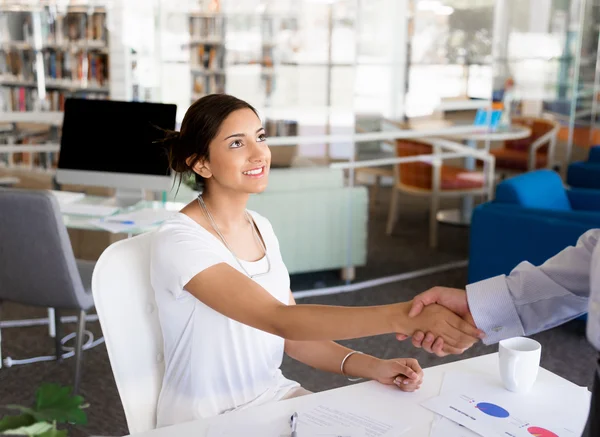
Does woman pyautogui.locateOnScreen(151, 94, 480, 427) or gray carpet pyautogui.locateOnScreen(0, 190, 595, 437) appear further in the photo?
gray carpet pyautogui.locateOnScreen(0, 190, 595, 437)

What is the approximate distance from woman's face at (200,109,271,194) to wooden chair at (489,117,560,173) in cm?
521

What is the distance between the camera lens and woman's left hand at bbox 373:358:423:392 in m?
1.52

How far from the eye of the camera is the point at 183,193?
449 cm

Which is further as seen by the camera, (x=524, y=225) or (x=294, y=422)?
(x=524, y=225)

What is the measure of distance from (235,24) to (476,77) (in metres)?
1.80

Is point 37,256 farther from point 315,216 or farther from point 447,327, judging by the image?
point 315,216

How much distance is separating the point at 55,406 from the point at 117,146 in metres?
3.08

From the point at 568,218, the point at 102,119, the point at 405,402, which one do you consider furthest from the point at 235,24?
the point at 405,402

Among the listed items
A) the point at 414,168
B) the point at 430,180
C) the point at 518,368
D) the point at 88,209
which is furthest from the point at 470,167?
the point at 518,368

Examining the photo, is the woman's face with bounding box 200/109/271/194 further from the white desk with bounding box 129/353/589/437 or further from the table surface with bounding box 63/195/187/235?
the table surface with bounding box 63/195/187/235

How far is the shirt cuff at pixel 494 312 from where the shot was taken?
1.61 meters

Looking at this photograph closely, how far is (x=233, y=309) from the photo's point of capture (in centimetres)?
158

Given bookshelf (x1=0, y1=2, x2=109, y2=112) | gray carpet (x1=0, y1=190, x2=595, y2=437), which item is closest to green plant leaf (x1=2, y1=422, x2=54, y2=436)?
gray carpet (x1=0, y1=190, x2=595, y2=437)

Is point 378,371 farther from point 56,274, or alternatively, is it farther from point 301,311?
point 56,274
